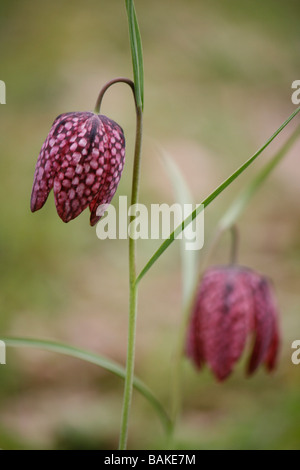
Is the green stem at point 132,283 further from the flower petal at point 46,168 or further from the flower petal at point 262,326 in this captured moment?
the flower petal at point 262,326

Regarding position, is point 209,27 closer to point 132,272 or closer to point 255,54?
point 255,54

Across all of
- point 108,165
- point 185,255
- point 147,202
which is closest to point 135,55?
point 108,165

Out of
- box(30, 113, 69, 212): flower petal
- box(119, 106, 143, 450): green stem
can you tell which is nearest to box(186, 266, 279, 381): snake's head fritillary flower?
box(119, 106, 143, 450): green stem

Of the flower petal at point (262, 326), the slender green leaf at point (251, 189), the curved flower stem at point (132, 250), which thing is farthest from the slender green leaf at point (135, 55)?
the flower petal at point (262, 326)

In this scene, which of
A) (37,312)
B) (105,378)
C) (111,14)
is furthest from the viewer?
(111,14)

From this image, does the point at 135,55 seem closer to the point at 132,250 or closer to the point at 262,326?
the point at 132,250

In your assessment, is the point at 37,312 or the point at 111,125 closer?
the point at 111,125

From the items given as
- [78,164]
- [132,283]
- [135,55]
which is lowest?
[132,283]

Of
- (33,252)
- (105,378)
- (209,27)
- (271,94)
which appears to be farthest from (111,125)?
(209,27)
